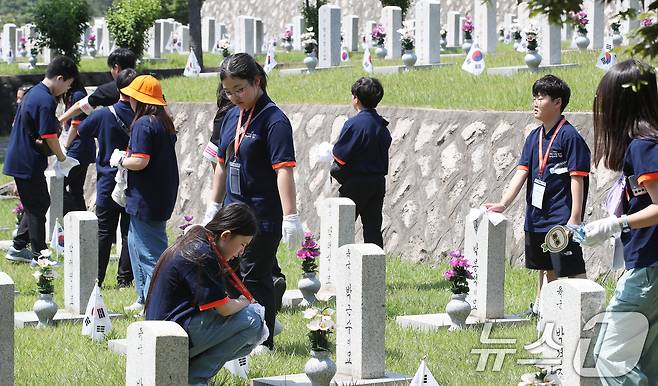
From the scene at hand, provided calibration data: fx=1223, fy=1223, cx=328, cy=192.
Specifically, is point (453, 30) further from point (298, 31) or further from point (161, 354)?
point (161, 354)

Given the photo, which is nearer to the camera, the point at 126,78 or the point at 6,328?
the point at 6,328

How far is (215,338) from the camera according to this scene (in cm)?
641

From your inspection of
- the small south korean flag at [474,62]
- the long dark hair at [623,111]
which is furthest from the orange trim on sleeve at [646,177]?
the small south korean flag at [474,62]

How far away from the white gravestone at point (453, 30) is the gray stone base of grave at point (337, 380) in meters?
23.3

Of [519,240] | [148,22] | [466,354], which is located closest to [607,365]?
[466,354]

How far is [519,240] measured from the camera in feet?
38.1

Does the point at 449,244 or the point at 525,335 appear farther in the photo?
the point at 449,244

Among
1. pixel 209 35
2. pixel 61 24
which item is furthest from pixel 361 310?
pixel 209 35

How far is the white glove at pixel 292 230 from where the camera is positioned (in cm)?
787

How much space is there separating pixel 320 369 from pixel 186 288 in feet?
3.47

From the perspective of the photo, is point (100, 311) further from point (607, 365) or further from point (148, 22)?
point (148, 22)

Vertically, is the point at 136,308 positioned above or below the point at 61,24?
below

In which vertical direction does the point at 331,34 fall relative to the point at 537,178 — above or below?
above

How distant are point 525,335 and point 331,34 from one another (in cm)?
1295
